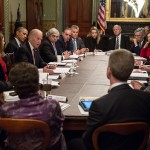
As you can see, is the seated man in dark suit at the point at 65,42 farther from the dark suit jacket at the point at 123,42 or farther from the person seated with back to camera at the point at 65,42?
the dark suit jacket at the point at 123,42

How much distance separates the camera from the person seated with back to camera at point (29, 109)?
1961 mm

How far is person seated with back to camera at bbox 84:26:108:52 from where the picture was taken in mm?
7484

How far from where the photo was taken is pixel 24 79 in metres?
2.03

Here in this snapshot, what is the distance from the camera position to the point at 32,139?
1.97 m

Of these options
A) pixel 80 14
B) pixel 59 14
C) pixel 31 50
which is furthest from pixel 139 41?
pixel 59 14

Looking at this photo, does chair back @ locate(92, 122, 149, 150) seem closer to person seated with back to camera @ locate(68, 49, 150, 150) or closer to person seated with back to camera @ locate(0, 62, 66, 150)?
person seated with back to camera @ locate(68, 49, 150, 150)

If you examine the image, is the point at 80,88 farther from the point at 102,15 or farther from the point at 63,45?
the point at 102,15

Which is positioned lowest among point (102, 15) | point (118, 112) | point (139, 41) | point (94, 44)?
point (118, 112)

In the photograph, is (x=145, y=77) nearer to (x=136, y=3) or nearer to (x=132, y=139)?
(x=132, y=139)

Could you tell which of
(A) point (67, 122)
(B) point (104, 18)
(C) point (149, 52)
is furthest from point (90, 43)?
(A) point (67, 122)

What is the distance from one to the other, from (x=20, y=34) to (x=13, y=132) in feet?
14.8

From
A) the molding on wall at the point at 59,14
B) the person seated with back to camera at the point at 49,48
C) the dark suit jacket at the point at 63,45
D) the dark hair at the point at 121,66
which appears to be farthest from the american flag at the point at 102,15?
the dark hair at the point at 121,66

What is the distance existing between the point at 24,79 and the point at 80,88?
54.3 inches

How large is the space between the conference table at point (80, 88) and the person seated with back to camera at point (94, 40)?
253cm
